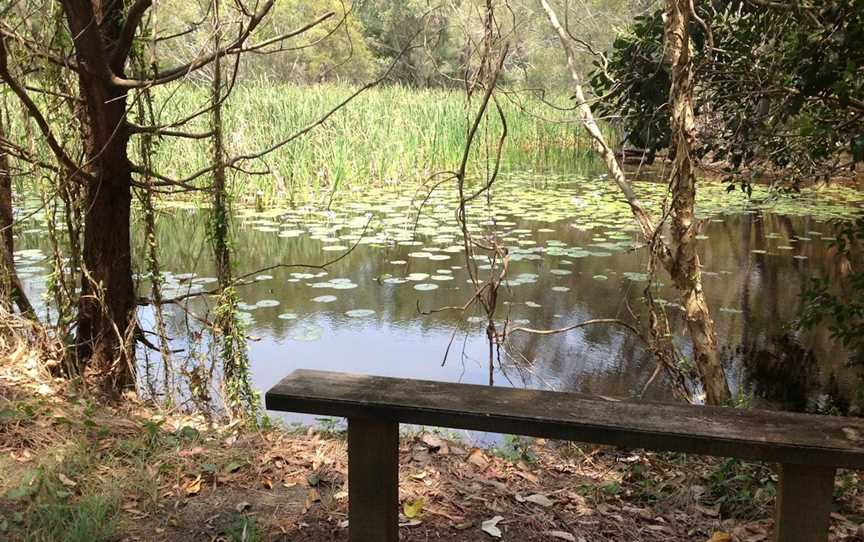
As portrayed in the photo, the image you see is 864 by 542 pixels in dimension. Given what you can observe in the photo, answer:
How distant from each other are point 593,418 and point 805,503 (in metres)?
0.43

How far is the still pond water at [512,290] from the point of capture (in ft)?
13.2

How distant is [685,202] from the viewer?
2945mm

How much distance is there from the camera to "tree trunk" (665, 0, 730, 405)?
2.80 m

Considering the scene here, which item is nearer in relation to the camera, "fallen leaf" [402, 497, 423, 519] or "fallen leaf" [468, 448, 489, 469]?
"fallen leaf" [402, 497, 423, 519]

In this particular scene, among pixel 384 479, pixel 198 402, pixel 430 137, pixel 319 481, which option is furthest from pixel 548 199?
pixel 384 479

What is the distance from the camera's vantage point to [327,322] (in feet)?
15.4

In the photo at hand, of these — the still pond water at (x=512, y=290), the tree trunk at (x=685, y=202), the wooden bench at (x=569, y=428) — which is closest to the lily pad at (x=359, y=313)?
the still pond water at (x=512, y=290)

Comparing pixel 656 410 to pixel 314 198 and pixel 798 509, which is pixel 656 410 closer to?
pixel 798 509

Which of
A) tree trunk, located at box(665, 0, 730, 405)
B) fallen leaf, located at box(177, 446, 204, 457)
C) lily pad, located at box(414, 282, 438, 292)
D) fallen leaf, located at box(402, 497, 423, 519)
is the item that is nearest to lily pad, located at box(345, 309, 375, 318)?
lily pad, located at box(414, 282, 438, 292)

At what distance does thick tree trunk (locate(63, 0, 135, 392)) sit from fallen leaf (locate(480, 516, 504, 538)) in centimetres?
166

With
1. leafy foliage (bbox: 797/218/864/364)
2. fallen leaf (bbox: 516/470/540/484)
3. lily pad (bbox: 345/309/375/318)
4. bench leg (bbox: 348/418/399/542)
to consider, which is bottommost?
fallen leaf (bbox: 516/470/540/484)

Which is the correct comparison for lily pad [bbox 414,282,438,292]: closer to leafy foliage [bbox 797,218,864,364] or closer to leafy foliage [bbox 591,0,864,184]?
leafy foliage [bbox 591,0,864,184]

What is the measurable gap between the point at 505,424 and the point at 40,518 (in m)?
1.21

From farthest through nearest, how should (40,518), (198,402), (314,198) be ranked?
(314,198), (198,402), (40,518)
